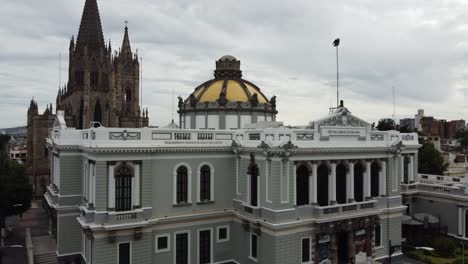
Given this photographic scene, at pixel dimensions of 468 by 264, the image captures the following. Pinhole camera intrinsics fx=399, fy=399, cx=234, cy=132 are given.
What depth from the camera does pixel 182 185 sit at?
29031 mm

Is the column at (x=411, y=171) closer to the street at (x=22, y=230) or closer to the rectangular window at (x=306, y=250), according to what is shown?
the rectangular window at (x=306, y=250)

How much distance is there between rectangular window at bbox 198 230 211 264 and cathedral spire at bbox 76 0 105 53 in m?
69.9

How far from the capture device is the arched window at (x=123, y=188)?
26422 millimetres

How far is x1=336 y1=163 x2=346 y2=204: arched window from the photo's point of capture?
30.7 metres

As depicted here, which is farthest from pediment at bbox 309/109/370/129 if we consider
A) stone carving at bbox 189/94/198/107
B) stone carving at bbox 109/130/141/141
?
stone carving at bbox 189/94/198/107

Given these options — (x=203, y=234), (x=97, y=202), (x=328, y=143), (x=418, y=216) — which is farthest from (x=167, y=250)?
(x=418, y=216)

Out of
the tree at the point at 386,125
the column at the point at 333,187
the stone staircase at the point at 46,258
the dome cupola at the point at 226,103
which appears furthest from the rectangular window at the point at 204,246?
the tree at the point at 386,125

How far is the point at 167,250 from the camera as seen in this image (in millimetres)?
28234

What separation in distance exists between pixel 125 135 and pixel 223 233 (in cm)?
1080

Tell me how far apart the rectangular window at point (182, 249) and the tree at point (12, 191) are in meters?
18.9

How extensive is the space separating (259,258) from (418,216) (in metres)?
19.4

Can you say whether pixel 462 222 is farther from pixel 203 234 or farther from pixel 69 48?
pixel 69 48

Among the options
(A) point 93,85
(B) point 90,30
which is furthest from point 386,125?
(B) point 90,30

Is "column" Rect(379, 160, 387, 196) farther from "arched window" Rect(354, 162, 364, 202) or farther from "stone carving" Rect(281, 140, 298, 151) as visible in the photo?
"stone carving" Rect(281, 140, 298, 151)
